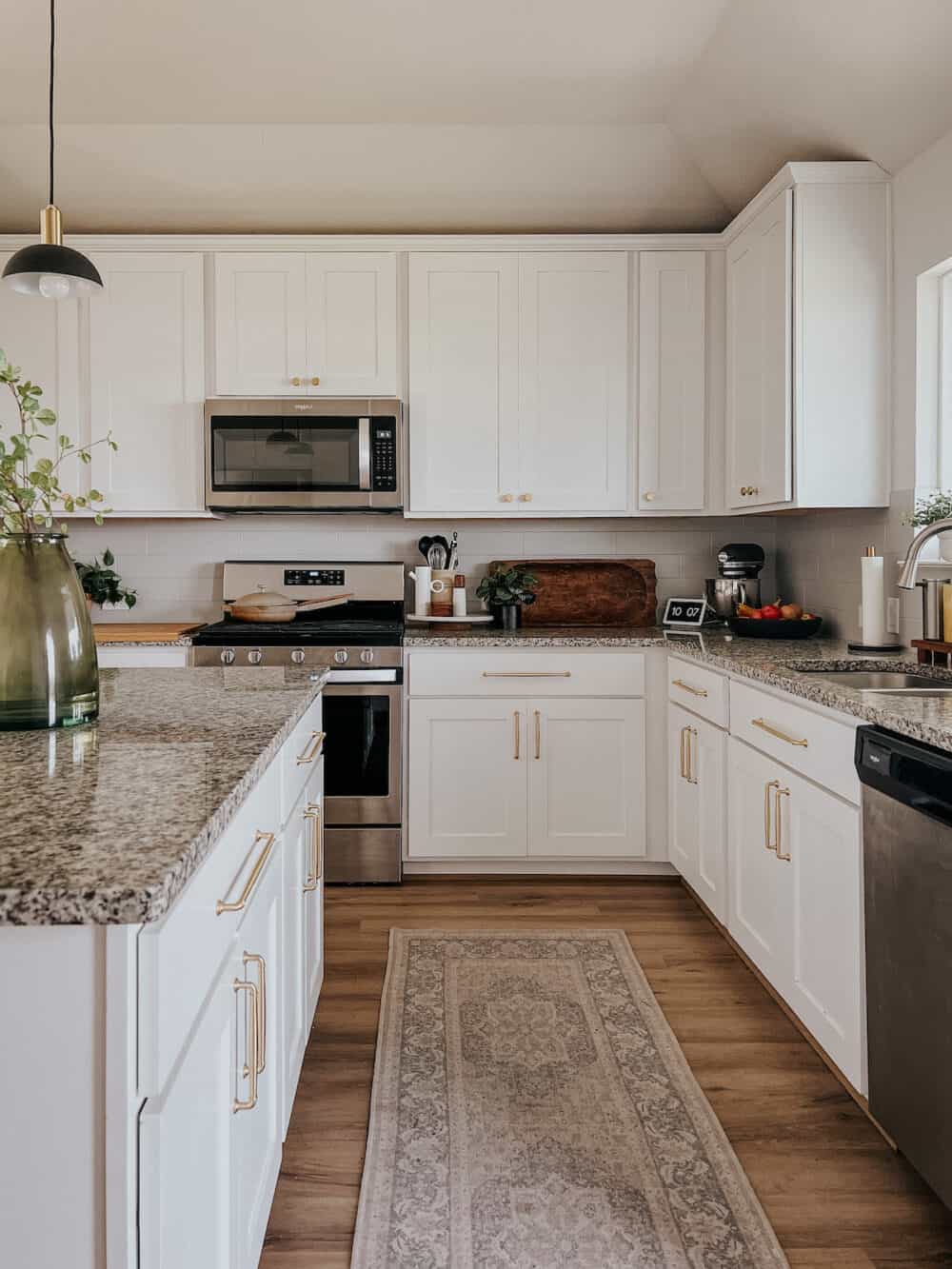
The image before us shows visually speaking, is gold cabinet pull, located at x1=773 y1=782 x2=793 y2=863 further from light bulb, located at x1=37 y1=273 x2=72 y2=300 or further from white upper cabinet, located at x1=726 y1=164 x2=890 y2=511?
light bulb, located at x1=37 y1=273 x2=72 y2=300

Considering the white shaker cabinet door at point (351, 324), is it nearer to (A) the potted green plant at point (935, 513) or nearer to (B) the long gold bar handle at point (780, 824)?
(A) the potted green plant at point (935, 513)

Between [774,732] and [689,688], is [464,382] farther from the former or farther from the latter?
[774,732]

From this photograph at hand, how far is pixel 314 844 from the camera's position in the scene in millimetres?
2227

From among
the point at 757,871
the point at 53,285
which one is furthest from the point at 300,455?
the point at 757,871

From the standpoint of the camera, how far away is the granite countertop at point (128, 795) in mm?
813

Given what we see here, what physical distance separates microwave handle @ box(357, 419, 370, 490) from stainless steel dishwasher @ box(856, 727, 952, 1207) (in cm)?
231

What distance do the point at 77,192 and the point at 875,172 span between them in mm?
2946

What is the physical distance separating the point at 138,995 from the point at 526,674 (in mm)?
2804

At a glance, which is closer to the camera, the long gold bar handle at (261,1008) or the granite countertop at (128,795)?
the granite countertop at (128,795)

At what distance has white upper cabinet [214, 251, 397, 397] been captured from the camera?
3.76 metres

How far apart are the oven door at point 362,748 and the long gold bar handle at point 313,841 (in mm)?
1272

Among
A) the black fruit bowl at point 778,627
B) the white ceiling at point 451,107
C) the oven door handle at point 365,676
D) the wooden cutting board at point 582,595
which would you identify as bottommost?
the oven door handle at point 365,676

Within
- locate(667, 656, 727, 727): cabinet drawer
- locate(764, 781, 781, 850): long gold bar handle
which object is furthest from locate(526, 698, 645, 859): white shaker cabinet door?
locate(764, 781, 781, 850): long gold bar handle

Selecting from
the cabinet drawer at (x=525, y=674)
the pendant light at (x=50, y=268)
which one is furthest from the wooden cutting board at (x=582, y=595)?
the pendant light at (x=50, y=268)
